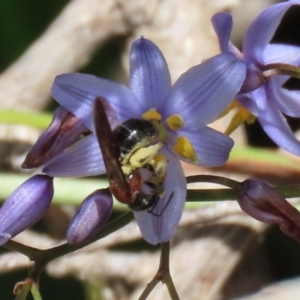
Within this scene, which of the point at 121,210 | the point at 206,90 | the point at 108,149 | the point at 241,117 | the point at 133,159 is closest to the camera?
the point at 108,149

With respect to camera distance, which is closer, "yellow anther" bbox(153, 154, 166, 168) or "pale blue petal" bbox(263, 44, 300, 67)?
"yellow anther" bbox(153, 154, 166, 168)

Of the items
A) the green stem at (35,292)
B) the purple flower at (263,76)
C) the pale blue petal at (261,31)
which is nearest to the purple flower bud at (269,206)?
the purple flower at (263,76)

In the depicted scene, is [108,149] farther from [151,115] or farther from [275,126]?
[275,126]

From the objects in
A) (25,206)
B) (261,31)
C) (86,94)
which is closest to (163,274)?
(25,206)

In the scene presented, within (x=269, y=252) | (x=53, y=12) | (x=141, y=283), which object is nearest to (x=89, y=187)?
(x=141, y=283)

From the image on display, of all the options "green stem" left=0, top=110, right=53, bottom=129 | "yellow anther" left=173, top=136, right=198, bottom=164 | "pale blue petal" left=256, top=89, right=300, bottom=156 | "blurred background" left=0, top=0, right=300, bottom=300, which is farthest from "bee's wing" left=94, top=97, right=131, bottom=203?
"green stem" left=0, top=110, right=53, bottom=129

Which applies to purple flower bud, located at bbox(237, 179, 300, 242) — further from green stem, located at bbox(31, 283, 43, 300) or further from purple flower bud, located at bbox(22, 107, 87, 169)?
green stem, located at bbox(31, 283, 43, 300)
